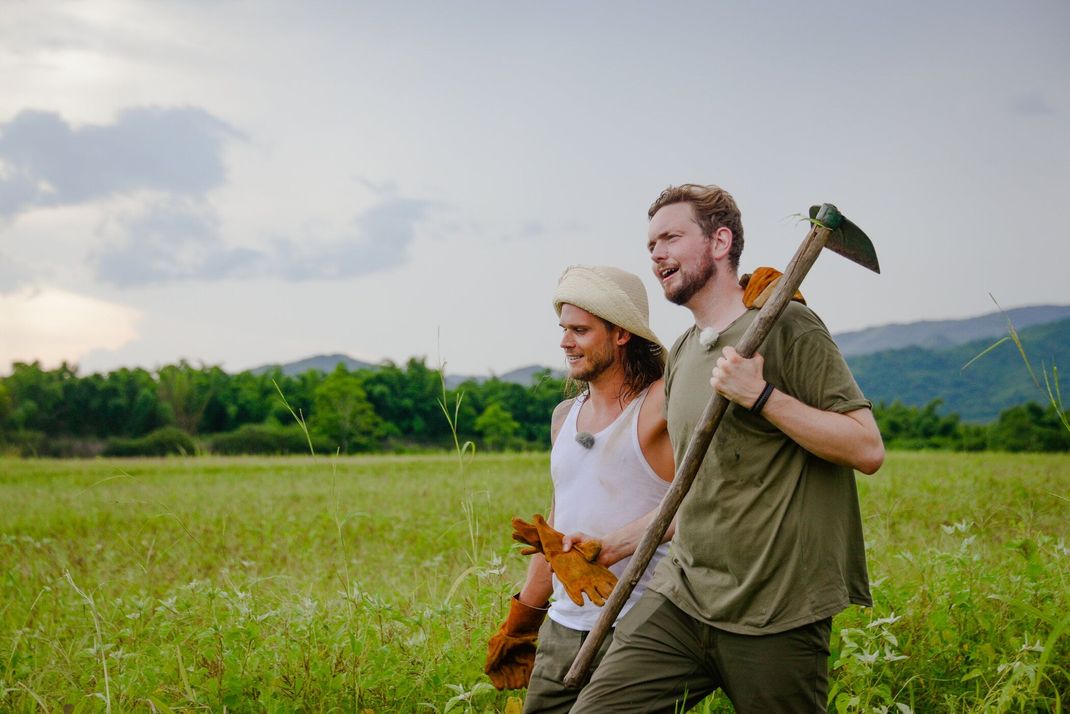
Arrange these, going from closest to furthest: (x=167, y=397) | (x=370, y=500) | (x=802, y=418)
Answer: (x=802, y=418)
(x=370, y=500)
(x=167, y=397)

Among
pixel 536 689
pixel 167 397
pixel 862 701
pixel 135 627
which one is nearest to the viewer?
pixel 536 689

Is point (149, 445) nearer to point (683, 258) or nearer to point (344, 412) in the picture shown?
point (344, 412)

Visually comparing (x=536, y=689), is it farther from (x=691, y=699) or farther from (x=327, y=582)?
(x=327, y=582)

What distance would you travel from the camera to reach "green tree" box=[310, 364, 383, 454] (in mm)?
55500

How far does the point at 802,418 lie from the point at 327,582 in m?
6.07

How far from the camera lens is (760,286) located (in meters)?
2.63

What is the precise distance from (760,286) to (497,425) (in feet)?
187

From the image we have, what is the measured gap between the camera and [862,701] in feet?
10.9

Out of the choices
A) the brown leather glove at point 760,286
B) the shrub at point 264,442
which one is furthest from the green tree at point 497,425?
the brown leather glove at point 760,286

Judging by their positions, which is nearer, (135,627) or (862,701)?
(862,701)

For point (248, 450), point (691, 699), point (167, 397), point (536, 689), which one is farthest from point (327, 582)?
point (167, 397)

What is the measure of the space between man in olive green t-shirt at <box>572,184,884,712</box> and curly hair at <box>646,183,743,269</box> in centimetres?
9

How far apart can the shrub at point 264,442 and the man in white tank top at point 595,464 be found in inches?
1680

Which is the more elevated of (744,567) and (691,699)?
(744,567)
